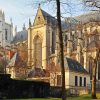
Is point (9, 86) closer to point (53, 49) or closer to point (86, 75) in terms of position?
point (86, 75)

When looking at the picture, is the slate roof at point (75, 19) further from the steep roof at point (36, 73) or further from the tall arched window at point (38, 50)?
the tall arched window at point (38, 50)

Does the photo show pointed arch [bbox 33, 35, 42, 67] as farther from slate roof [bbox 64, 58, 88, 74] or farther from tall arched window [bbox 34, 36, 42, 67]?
slate roof [bbox 64, 58, 88, 74]

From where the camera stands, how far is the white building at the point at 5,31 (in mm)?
146375

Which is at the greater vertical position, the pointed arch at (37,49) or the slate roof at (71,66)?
the pointed arch at (37,49)

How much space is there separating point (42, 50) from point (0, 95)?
62.3m

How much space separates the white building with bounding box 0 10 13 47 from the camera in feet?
480

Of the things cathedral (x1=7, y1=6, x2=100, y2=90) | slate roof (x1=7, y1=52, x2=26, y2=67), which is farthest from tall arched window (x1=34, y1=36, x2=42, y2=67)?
slate roof (x1=7, y1=52, x2=26, y2=67)

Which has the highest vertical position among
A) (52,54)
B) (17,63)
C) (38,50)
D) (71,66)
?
(38,50)

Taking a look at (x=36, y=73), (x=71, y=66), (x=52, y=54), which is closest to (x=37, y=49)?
(x=52, y=54)

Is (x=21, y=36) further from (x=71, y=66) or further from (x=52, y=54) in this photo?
(x=71, y=66)

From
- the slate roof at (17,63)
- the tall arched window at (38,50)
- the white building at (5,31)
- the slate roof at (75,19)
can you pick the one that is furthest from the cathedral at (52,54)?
the white building at (5,31)

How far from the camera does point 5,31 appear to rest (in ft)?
505

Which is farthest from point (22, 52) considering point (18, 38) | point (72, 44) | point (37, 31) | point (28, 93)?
point (28, 93)

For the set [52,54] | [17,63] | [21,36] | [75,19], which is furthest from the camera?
[21,36]
